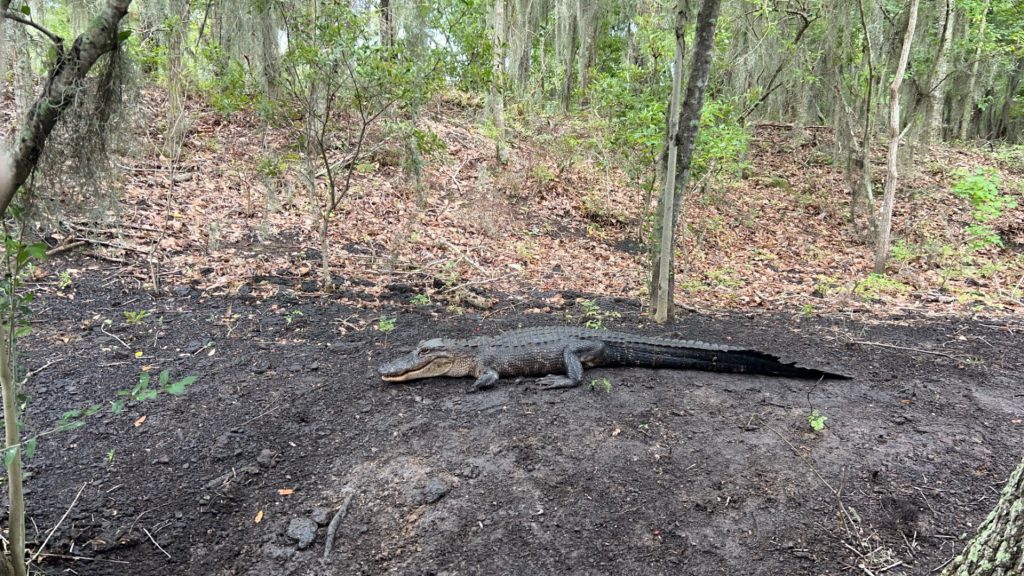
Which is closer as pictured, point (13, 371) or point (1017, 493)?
point (1017, 493)

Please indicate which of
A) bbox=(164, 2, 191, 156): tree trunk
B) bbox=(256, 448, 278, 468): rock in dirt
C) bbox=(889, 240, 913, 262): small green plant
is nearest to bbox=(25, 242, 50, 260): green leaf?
bbox=(256, 448, 278, 468): rock in dirt

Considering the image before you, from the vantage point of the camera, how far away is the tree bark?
2.12 m

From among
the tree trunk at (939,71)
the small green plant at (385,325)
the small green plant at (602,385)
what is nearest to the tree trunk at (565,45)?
the tree trunk at (939,71)

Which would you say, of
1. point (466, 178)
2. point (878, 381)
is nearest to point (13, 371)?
point (878, 381)

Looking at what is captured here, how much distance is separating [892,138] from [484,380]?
8632 millimetres

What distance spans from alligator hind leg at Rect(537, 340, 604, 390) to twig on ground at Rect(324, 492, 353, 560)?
191cm

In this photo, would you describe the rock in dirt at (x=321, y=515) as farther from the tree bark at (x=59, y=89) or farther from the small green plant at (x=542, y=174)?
the small green plant at (x=542, y=174)

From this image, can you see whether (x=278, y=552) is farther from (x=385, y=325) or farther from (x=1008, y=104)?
(x=1008, y=104)

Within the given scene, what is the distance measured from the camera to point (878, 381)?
4.42 metres

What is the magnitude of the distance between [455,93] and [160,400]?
1293 cm

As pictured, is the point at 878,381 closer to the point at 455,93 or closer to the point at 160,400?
the point at 160,400

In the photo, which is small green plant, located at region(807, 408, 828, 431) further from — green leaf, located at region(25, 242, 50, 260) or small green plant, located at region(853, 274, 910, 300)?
small green plant, located at region(853, 274, 910, 300)

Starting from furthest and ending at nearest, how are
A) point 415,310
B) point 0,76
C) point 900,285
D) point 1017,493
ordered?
1. point 900,285
2. point 415,310
3. point 0,76
4. point 1017,493

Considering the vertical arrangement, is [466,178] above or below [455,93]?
below
